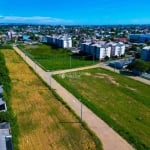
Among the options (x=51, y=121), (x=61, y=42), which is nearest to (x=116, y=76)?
(x=51, y=121)

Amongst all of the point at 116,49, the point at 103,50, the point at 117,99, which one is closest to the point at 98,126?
the point at 117,99

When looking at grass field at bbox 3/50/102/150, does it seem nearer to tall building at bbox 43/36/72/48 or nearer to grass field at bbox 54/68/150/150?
grass field at bbox 54/68/150/150

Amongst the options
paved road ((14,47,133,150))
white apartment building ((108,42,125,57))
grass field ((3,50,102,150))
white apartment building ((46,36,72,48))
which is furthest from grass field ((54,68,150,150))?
white apartment building ((46,36,72,48))

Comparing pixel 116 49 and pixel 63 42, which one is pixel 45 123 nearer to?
pixel 116 49

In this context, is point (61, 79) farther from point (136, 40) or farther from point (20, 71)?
point (136, 40)

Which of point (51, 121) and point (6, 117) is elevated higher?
point (6, 117)

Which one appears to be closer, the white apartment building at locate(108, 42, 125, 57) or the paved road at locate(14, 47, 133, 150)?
the paved road at locate(14, 47, 133, 150)

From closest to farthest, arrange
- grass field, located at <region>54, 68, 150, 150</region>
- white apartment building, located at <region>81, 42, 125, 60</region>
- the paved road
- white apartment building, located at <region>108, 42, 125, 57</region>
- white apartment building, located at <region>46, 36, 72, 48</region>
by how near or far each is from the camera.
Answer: the paved road < grass field, located at <region>54, 68, 150, 150</region> < white apartment building, located at <region>81, 42, 125, 60</region> < white apartment building, located at <region>108, 42, 125, 57</region> < white apartment building, located at <region>46, 36, 72, 48</region>

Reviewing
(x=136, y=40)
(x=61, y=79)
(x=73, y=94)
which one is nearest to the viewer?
(x=73, y=94)
